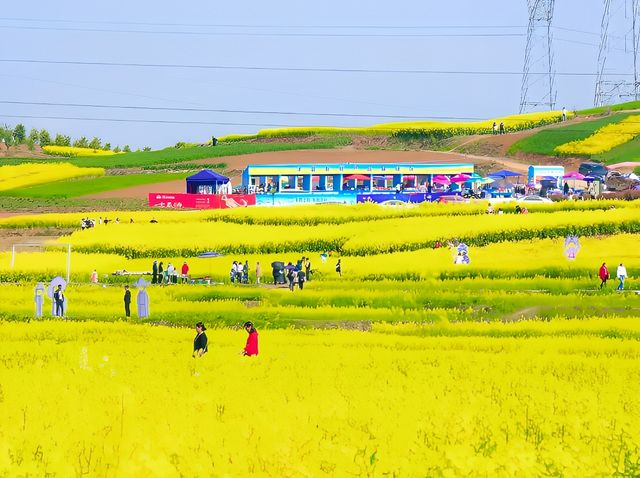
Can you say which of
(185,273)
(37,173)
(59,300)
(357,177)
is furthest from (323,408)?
(37,173)

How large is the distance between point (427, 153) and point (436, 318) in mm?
92695

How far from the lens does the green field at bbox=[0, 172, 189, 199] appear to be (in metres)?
110

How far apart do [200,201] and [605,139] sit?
5954 cm

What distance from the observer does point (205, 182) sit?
94.8 meters

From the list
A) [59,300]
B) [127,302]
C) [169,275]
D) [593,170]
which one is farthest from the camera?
[593,170]

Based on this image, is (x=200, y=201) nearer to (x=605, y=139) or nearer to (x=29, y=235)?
(x=29, y=235)

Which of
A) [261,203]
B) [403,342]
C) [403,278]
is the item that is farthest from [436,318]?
[261,203]

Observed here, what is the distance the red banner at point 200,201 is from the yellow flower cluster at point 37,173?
107ft

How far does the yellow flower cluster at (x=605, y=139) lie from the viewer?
12294 centimetres

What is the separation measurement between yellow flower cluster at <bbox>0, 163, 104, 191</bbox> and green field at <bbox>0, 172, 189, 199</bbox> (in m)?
2.74

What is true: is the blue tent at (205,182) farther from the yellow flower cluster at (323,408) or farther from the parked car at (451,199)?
the yellow flower cluster at (323,408)

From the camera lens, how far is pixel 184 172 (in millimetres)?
127562

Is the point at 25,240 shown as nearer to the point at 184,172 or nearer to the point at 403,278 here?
the point at 403,278

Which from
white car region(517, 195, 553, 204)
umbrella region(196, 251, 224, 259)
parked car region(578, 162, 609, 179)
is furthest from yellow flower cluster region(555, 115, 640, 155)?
umbrella region(196, 251, 224, 259)
